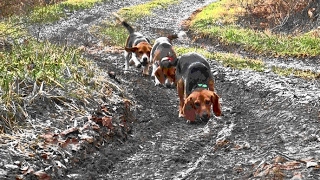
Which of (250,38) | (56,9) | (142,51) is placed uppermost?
(56,9)

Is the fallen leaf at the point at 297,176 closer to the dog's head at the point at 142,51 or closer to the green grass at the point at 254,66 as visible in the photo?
the green grass at the point at 254,66

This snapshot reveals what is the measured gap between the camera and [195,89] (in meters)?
8.43

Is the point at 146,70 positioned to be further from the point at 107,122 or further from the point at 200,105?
the point at 107,122

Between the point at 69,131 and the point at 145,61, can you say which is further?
the point at 145,61

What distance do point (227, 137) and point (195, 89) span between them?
3.98ft

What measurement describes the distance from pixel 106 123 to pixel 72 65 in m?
2.35

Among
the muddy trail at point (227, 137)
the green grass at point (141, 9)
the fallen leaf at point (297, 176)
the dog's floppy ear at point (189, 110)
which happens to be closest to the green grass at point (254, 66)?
the muddy trail at point (227, 137)

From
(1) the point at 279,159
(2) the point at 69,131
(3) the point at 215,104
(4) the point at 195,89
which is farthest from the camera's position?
(4) the point at 195,89

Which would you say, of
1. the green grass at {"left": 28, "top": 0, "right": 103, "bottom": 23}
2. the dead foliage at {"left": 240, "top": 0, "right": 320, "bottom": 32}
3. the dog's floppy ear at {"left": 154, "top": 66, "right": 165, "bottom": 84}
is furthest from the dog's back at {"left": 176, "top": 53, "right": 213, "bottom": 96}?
the green grass at {"left": 28, "top": 0, "right": 103, "bottom": 23}

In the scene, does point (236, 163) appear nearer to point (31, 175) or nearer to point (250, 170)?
point (250, 170)

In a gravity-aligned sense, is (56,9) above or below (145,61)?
above

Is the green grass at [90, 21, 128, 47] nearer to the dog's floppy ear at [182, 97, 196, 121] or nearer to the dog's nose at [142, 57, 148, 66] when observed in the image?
the dog's nose at [142, 57, 148, 66]

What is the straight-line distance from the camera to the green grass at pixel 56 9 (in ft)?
75.8

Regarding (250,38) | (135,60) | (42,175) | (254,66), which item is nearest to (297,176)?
(42,175)
